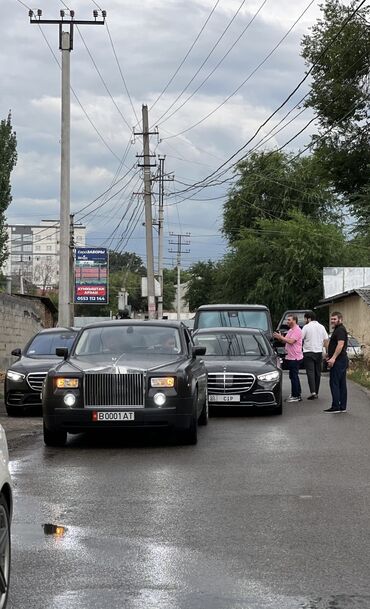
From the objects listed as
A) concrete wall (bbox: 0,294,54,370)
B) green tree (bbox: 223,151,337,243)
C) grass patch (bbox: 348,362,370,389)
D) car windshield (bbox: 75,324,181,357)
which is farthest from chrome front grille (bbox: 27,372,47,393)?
green tree (bbox: 223,151,337,243)

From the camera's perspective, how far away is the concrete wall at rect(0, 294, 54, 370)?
28.8 m

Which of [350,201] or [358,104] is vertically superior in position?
[358,104]

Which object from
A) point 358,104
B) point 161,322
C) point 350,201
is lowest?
point 161,322

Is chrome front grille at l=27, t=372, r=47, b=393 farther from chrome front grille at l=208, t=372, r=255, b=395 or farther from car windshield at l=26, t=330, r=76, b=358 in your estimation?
chrome front grille at l=208, t=372, r=255, b=395

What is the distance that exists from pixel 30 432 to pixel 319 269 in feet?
161

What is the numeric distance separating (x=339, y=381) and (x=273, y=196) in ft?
195

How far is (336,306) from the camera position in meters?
52.0

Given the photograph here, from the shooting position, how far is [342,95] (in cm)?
3384

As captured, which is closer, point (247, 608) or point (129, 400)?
point (247, 608)

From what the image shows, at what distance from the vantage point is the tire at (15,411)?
16.7 metres

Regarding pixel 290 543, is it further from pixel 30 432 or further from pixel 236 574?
pixel 30 432

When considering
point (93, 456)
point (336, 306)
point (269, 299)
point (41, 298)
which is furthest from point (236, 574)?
point (269, 299)

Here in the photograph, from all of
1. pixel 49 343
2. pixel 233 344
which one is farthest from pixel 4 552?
pixel 49 343

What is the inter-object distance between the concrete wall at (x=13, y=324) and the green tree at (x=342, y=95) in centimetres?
1218
